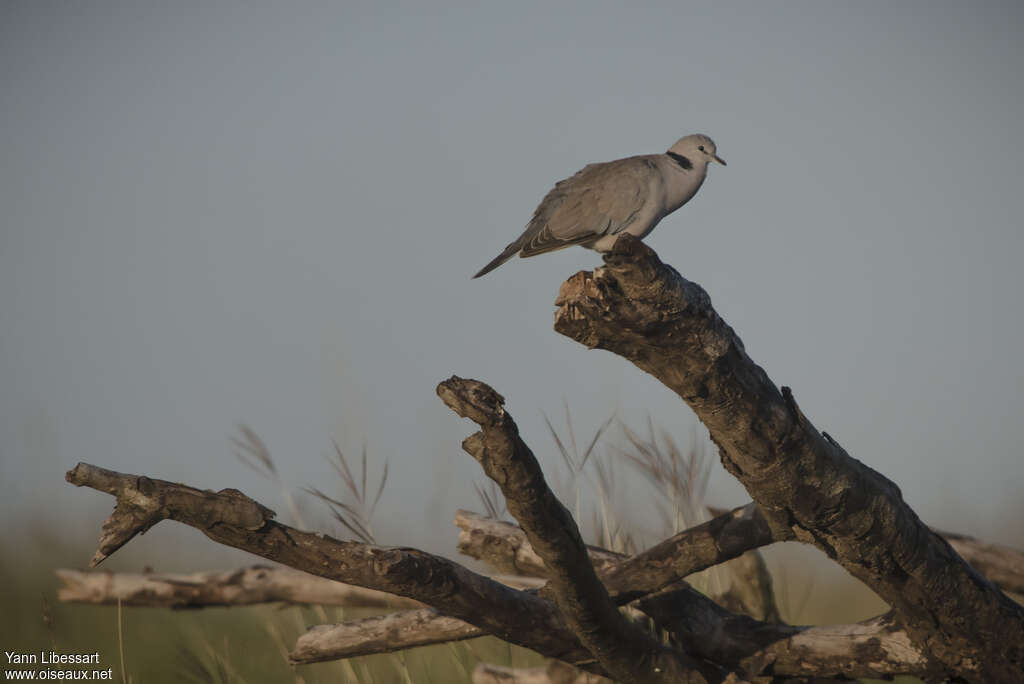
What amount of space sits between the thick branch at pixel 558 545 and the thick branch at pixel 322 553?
0.89 feet

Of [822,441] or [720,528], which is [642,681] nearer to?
[720,528]

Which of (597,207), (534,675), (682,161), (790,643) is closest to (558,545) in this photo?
(790,643)

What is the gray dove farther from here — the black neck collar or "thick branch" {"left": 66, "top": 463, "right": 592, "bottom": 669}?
"thick branch" {"left": 66, "top": 463, "right": 592, "bottom": 669}

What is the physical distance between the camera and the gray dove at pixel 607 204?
179 inches

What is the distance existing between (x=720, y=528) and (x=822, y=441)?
989mm

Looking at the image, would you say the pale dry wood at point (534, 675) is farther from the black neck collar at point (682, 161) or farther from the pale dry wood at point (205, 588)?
the black neck collar at point (682, 161)

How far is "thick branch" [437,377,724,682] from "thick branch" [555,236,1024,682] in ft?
1.25

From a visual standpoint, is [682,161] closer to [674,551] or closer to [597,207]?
[597,207]

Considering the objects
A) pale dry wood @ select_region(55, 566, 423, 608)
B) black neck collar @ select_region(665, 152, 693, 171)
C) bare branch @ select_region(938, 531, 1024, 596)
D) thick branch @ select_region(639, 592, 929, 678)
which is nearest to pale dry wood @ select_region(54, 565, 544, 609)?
pale dry wood @ select_region(55, 566, 423, 608)

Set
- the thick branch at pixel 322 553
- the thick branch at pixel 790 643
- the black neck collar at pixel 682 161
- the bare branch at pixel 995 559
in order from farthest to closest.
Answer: the black neck collar at pixel 682 161 < the bare branch at pixel 995 559 < the thick branch at pixel 790 643 < the thick branch at pixel 322 553

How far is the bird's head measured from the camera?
5.25 meters

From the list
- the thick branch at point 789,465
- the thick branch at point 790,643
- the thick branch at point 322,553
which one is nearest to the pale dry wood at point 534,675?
the thick branch at point 790,643

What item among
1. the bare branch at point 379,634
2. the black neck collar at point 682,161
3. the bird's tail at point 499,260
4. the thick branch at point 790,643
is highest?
the black neck collar at point 682,161

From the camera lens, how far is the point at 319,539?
3.08 m
